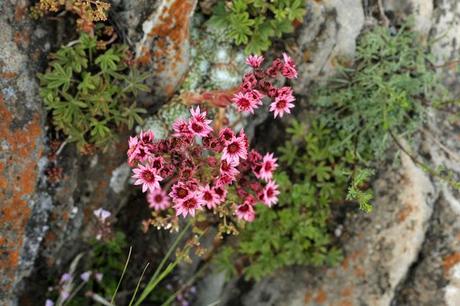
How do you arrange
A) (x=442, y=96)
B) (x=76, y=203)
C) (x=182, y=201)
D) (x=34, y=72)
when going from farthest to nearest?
1. (x=442, y=96)
2. (x=76, y=203)
3. (x=34, y=72)
4. (x=182, y=201)

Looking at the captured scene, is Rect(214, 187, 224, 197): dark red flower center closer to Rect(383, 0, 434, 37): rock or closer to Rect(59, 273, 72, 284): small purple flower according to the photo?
Rect(59, 273, 72, 284): small purple flower

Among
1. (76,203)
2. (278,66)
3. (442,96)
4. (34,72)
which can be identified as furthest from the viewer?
(442,96)

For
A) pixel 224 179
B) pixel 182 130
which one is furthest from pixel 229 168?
pixel 182 130

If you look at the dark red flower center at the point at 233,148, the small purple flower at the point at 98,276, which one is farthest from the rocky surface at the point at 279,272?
the dark red flower center at the point at 233,148

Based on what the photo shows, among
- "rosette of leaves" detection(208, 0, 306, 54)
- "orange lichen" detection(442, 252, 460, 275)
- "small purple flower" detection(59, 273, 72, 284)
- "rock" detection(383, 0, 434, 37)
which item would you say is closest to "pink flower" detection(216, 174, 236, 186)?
"rosette of leaves" detection(208, 0, 306, 54)

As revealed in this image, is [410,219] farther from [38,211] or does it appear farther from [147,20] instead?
[38,211]

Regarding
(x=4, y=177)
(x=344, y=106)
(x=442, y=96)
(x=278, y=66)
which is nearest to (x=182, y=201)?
(x=278, y=66)
